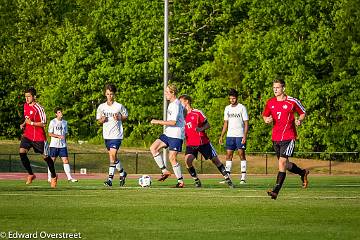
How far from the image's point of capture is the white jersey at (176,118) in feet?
98.6

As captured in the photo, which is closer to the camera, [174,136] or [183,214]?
[183,214]

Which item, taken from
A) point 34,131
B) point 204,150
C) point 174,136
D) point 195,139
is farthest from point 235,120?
point 34,131

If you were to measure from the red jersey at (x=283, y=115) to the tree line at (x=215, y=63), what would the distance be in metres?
42.3

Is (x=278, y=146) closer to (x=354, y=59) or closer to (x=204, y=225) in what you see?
(x=204, y=225)

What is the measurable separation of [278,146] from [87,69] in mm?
59549

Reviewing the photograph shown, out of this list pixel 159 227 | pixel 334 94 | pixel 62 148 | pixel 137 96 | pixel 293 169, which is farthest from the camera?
pixel 137 96

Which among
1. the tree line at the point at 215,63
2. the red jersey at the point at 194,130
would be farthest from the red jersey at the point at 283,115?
the tree line at the point at 215,63

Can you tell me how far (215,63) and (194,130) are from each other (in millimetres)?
44372

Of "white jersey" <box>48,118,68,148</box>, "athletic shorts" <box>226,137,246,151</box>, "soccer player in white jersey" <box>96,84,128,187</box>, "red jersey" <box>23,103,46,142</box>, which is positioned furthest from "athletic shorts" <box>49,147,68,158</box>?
"soccer player in white jersey" <box>96,84,128,187</box>

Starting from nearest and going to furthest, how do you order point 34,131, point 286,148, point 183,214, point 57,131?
1. point 183,214
2. point 286,148
3. point 34,131
4. point 57,131

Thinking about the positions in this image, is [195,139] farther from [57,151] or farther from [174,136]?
[57,151]

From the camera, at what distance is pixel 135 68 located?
77750 mm

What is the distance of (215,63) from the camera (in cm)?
7494

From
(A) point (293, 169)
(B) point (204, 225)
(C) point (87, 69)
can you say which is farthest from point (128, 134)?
(B) point (204, 225)
